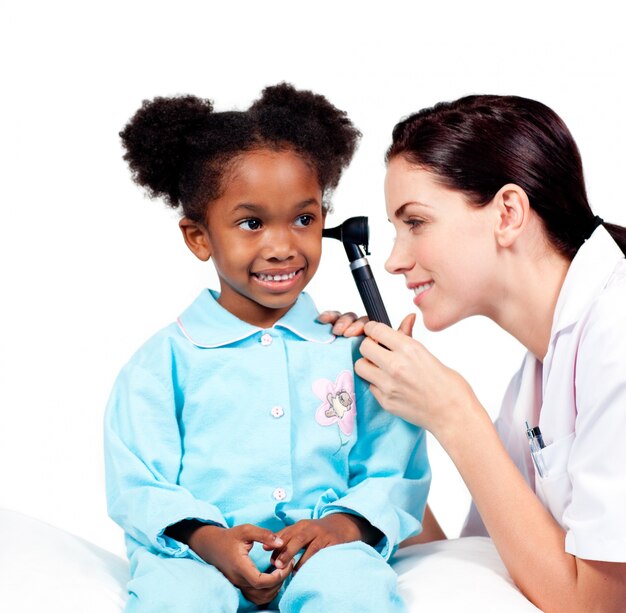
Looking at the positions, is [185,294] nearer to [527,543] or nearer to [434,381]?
[434,381]

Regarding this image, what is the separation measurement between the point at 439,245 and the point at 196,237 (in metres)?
0.53

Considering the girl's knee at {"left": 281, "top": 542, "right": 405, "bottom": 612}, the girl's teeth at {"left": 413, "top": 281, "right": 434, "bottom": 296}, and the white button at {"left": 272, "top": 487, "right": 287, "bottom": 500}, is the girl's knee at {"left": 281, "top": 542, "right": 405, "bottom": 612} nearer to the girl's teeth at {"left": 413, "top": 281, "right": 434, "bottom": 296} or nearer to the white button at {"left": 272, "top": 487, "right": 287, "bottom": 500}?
the white button at {"left": 272, "top": 487, "right": 287, "bottom": 500}

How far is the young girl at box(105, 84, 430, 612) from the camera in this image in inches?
79.7

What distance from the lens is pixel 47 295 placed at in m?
3.11

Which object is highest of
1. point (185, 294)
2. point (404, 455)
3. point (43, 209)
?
point (43, 209)

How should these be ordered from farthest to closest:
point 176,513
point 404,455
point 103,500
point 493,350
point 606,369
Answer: point 493,350
point 103,500
point 404,455
point 176,513
point 606,369

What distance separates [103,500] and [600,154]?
174cm

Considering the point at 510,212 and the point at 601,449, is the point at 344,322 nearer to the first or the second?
the point at 510,212

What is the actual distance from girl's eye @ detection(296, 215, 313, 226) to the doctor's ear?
0.38 meters

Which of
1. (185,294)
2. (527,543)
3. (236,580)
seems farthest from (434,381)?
(185,294)

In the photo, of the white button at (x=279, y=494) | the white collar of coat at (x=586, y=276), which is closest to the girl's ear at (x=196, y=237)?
the white button at (x=279, y=494)

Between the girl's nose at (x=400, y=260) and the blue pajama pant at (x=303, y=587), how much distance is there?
590 millimetres

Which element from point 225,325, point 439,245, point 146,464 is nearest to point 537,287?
point 439,245

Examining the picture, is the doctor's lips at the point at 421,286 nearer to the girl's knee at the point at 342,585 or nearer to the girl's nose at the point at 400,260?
the girl's nose at the point at 400,260
